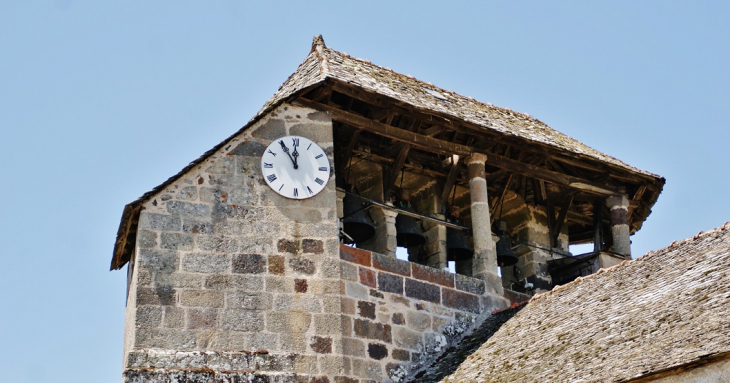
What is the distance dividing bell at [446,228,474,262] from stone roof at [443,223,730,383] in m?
1.97

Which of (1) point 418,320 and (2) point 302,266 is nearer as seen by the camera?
(2) point 302,266

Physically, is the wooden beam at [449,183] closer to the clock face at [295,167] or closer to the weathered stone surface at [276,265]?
the clock face at [295,167]

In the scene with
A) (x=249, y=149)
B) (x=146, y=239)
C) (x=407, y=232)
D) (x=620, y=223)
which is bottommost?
(x=146, y=239)

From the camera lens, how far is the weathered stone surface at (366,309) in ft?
51.5

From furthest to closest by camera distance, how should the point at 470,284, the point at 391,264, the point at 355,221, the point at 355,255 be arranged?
the point at 470,284, the point at 355,221, the point at 391,264, the point at 355,255

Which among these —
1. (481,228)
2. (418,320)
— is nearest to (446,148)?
(481,228)

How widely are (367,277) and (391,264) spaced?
1.72ft

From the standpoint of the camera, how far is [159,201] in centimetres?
1530

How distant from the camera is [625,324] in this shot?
42.3ft

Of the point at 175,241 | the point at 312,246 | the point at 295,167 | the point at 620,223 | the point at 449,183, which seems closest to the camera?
the point at 175,241

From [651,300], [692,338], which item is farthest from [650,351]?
[651,300]

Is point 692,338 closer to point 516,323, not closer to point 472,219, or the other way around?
point 516,323

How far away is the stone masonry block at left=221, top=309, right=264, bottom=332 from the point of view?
14789 millimetres

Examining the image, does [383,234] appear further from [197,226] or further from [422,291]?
[197,226]
